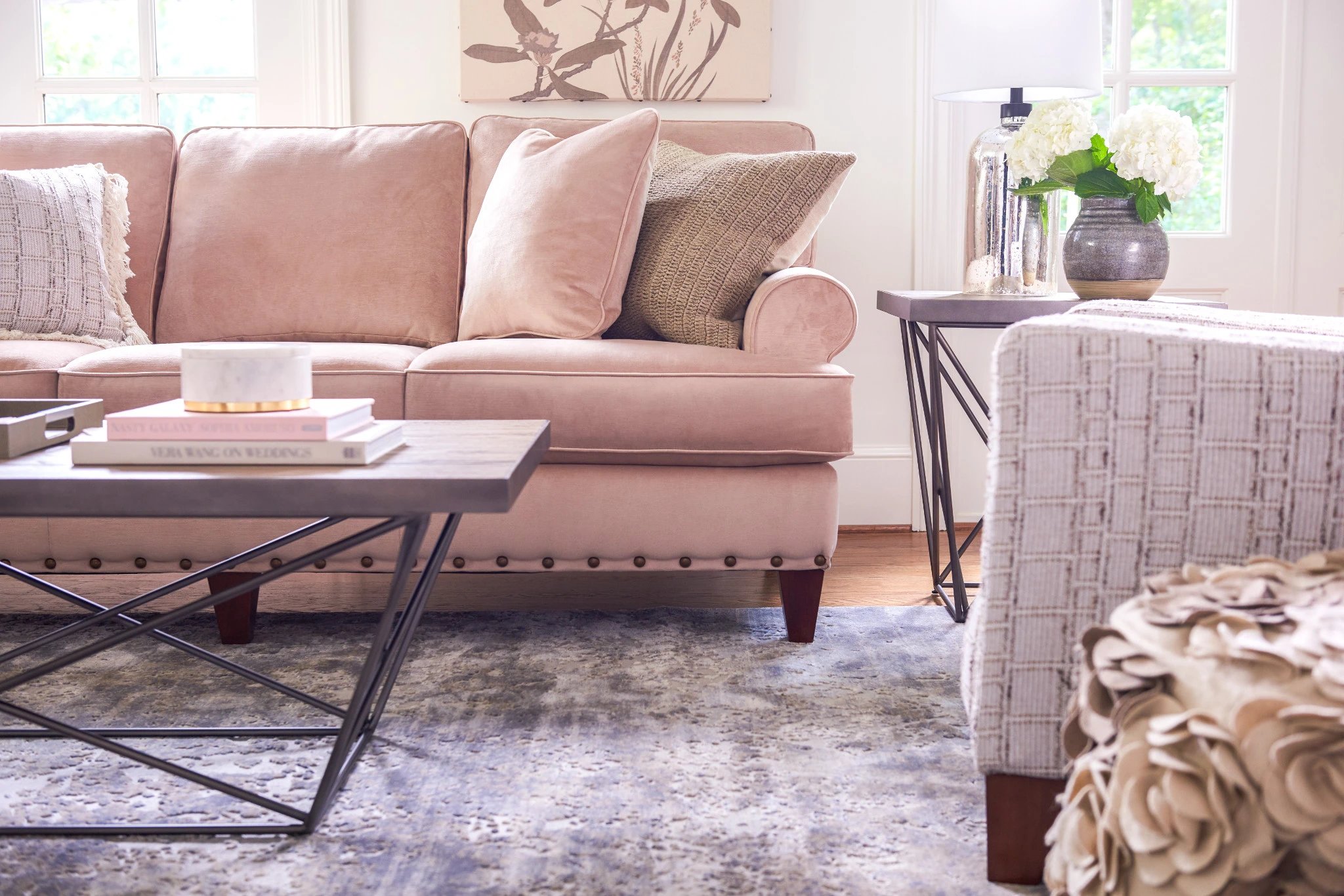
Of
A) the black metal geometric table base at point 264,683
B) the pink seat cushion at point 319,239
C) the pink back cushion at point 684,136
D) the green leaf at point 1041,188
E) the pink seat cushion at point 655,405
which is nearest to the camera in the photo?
the black metal geometric table base at point 264,683

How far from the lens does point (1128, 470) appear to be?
3.20 feet

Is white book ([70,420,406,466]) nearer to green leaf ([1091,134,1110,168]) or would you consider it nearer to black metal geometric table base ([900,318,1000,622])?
black metal geometric table base ([900,318,1000,622])

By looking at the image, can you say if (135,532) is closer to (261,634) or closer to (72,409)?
(261,634)

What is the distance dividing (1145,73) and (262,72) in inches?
91.6

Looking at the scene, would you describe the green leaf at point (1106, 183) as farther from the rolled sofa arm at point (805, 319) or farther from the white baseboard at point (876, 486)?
the white baseboard at point (876, 486)

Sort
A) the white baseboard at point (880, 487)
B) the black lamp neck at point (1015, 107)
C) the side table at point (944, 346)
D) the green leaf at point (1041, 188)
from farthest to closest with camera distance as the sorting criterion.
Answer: the white baseboard at point (880, 487), the black lamp neck at point (1015, 107), the green leaf at point (1041, 188), the side table at point (944, 346)

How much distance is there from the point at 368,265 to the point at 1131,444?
185cm

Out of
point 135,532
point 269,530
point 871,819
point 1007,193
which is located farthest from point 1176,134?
point 135,532

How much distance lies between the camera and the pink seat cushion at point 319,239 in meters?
2.40

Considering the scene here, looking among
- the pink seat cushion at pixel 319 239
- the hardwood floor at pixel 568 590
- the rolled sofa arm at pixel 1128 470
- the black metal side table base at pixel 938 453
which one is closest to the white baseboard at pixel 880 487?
the hardwood floor at pixel 568 590

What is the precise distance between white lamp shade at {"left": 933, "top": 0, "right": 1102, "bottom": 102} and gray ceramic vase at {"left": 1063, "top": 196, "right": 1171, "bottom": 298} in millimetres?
275

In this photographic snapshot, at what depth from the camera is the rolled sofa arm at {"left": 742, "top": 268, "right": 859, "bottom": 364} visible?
1960mm

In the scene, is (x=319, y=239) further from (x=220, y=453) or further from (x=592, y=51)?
(x=220, y=453)

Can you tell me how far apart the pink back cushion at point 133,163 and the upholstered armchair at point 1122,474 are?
2077 millimetres
